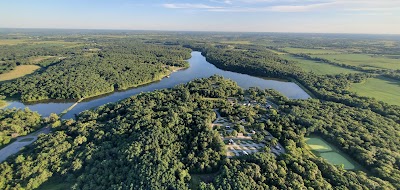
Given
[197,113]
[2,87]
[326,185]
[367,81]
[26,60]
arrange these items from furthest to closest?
[26,60]
[367,81]
[2,87]
[197,113]
[326,185]

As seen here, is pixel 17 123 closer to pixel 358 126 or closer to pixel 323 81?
pixel 358 126

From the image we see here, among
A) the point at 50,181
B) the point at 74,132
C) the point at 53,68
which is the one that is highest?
the point at 53,68

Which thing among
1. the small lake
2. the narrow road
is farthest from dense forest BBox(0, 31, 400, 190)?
the small lake

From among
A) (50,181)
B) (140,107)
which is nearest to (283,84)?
(140,107)

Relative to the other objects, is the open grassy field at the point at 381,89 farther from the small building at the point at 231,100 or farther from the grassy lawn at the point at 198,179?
the grassy lawn at the point at 198,179

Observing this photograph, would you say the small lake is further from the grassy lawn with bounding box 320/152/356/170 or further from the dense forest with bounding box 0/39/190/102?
the grassy lawn with bounding box 320/152/356/170

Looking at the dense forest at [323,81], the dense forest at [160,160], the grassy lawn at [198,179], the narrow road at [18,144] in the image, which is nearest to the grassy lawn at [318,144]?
the dense forest at [160,160]

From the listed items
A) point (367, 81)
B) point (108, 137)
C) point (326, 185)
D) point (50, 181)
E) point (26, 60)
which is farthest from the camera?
point (26, 60)

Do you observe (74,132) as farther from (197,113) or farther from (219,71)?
(219,71)

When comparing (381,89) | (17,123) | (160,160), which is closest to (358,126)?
(160,160)
